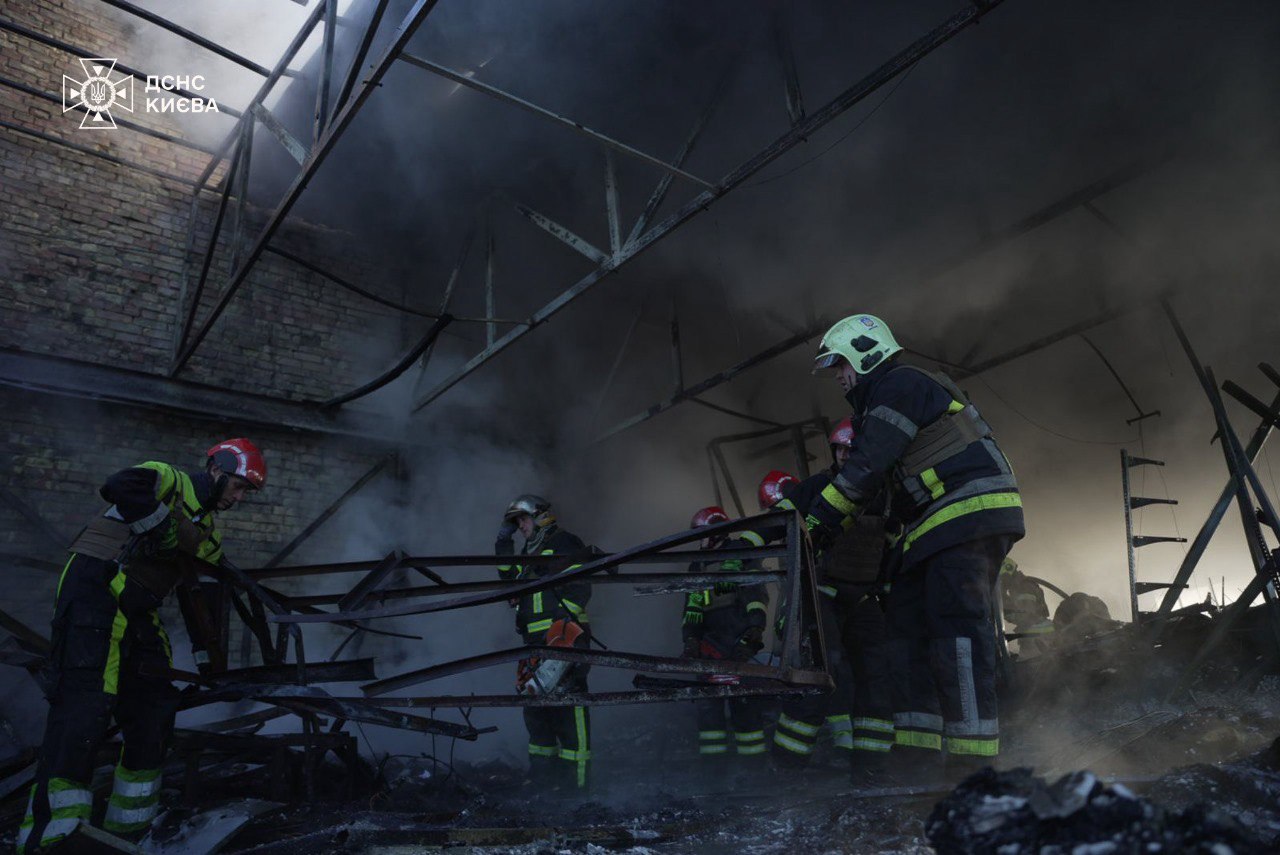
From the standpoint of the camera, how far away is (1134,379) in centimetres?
867

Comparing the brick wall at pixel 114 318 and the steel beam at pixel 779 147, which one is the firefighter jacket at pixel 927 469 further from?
the brick wall at pixel 114 318

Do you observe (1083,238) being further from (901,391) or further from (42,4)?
(42,4)

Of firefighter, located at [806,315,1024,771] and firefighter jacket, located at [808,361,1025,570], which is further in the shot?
firefighter jacket, located at [808,361,1025,570]

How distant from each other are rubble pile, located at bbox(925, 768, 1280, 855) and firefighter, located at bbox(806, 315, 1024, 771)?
1877 mm

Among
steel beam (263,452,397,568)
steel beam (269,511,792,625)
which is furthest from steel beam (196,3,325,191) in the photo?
steel beam (269,511,792,625)

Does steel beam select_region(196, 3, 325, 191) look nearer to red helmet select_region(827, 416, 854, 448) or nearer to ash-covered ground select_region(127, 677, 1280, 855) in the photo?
red helmet select_region(827, 416, 854, 448)

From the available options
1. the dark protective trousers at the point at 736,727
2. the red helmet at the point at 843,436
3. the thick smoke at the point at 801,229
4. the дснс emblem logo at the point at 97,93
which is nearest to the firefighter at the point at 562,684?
the dark protective trousers at the point at 736,727

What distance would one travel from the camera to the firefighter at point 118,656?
328cm

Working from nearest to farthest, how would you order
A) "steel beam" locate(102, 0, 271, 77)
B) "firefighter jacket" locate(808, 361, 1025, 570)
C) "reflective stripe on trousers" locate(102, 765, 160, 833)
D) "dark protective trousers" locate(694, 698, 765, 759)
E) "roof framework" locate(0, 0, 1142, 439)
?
"firefighter jacket" locate(808, 361, 1025, 570)
"reflective stripe on trousers" locate(102, 765, 160, 833)
"roof framework" locate(0, 0, 1142, 439)
"dark protective trousers" locate(694, 698, 765, 759)
"steel beam" locate(102, 0, 271, 77)

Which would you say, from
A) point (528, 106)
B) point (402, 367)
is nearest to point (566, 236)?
point (528, 106)

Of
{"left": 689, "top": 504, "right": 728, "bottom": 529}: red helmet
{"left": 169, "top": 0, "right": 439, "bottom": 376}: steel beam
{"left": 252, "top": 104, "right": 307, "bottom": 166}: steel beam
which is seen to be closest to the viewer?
{"left": 169, "top": 0, "right": 439, "bottom": 376}: steel beam

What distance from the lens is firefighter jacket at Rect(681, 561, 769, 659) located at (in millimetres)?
5594

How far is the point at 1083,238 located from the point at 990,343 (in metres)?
1.82

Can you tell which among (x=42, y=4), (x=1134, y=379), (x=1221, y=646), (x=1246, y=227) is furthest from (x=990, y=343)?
(x=42, y=4)
